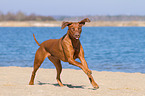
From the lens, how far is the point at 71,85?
980 cm

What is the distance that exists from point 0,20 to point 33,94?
122 metres

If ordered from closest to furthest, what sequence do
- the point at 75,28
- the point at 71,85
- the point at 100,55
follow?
the point at 75,28 → the point at 71,85 → the point at 100,55

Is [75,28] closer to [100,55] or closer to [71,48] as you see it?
[71,48]

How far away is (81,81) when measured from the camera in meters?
10.9

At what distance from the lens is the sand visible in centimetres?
746

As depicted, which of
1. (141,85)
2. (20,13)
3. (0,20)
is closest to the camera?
(141,85)

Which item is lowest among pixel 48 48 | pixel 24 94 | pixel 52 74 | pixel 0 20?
pixel 0 20

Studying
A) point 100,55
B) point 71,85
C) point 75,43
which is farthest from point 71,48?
point 100,55

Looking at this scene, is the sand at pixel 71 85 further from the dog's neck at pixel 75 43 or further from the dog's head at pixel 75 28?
the dog's head at pixel 75 28

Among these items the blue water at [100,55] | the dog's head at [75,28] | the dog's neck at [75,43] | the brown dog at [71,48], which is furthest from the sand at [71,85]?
the blue water at [100,55]

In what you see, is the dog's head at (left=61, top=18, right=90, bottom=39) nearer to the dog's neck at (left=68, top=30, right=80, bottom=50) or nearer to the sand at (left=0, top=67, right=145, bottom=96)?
the dog's neck at (left=68, top=30, right=80, bottom=50)

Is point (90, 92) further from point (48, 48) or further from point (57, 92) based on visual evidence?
point (48, 48)

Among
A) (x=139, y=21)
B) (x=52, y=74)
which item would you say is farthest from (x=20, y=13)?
(x=52, y=74)

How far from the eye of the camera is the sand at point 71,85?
7.46m
